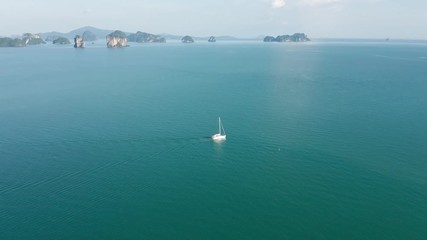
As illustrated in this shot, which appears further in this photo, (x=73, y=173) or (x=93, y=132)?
(x=93, y=132)

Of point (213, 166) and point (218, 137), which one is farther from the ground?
point (218, 137)

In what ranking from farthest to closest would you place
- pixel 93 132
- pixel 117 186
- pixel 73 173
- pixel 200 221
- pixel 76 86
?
1. pixel 76 86
2. pixel 93 132
3. pixel 73 173
4. pixel 117 186
5. pixel 200 221

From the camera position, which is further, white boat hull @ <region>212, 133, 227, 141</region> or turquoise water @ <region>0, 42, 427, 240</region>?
white boat hull @ <region>212, 133, 227, 141</region>

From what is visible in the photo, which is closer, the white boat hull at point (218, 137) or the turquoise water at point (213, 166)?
the turquoise water at point (213, 166)

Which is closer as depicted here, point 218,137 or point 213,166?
point 213,166

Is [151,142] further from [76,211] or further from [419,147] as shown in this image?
[419,147]

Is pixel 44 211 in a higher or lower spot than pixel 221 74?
lower

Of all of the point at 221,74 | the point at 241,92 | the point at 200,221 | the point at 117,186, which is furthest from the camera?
the point at 221,74

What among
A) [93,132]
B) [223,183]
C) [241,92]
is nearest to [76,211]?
[223,183]
